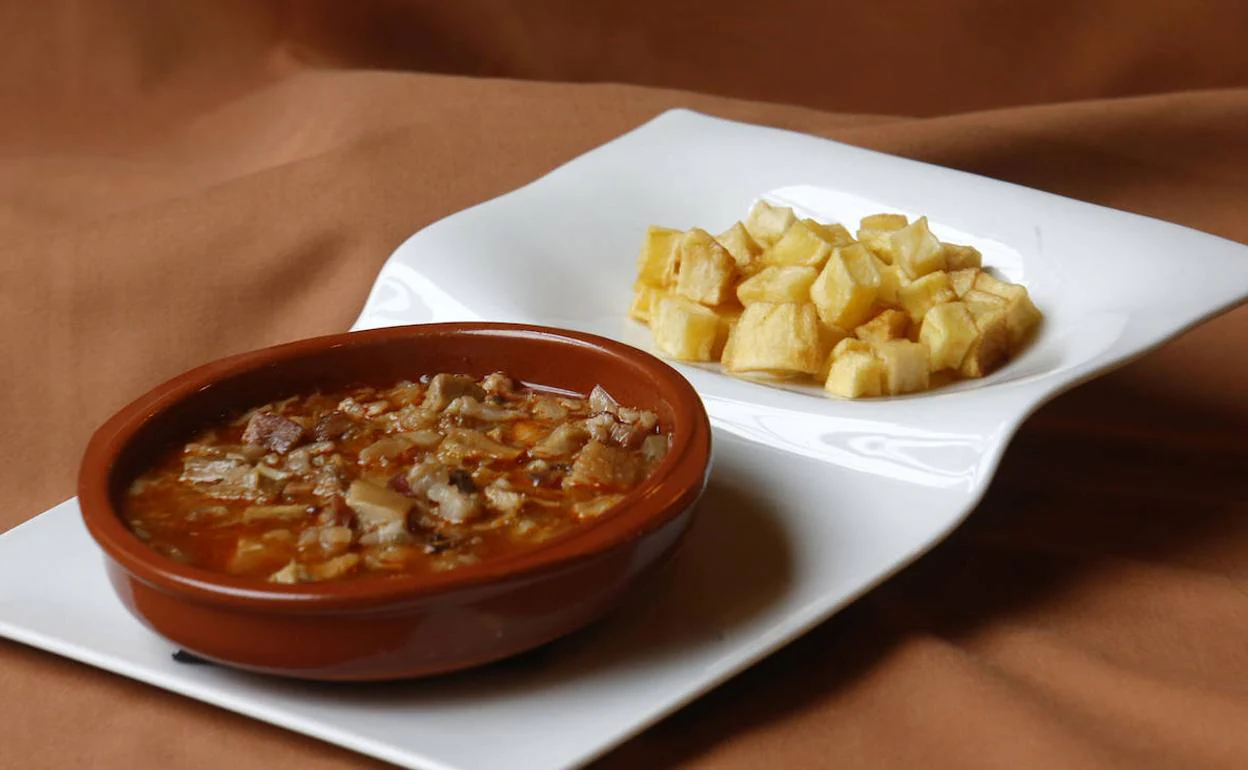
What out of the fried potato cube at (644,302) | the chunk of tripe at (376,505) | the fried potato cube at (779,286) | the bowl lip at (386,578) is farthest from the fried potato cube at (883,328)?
the chunk of tripe at (376,505)

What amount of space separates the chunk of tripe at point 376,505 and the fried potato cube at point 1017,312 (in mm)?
1111

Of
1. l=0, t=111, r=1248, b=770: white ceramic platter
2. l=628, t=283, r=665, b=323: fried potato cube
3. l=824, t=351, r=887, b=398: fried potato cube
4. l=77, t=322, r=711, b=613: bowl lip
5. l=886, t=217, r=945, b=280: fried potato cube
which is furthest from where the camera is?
l=628, t=283, r=665, b=323: fried potato cube

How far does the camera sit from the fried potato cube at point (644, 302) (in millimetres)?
2824

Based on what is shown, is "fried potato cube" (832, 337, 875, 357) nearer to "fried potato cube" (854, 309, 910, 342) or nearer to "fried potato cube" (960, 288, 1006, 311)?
"fried potato cube" (854, 309, 910, 342)

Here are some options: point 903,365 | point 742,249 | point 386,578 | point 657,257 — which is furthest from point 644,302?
point 386,578

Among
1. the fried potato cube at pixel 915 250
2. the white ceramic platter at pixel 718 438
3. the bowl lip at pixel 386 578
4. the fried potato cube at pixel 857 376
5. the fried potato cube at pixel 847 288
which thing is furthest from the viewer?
the fried potato cube at pixel 915 250

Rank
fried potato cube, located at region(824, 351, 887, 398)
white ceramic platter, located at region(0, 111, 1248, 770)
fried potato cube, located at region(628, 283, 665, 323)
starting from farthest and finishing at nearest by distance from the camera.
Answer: fried potato cube, located at region(628, 283, 665, 323)
fried potato cube, located at region(824, 351, 887, 398)
white ceramic platter, located at region(0, 111, 1248, 770)

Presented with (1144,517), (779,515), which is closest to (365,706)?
(779,515)

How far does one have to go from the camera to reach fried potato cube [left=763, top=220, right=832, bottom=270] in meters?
2.70

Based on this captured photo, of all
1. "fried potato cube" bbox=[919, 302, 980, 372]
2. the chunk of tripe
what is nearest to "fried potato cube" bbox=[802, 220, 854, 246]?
"fried potato cube" bbox=[919, 302, 980, 372]

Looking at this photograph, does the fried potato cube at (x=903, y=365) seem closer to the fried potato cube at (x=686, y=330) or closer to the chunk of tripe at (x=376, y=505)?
the fried potato cube at (x=686, y=330)

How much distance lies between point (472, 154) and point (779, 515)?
1.72m

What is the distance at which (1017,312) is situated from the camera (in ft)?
8.63

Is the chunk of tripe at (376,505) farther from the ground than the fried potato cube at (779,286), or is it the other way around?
the fried potato cube at (779,286)
